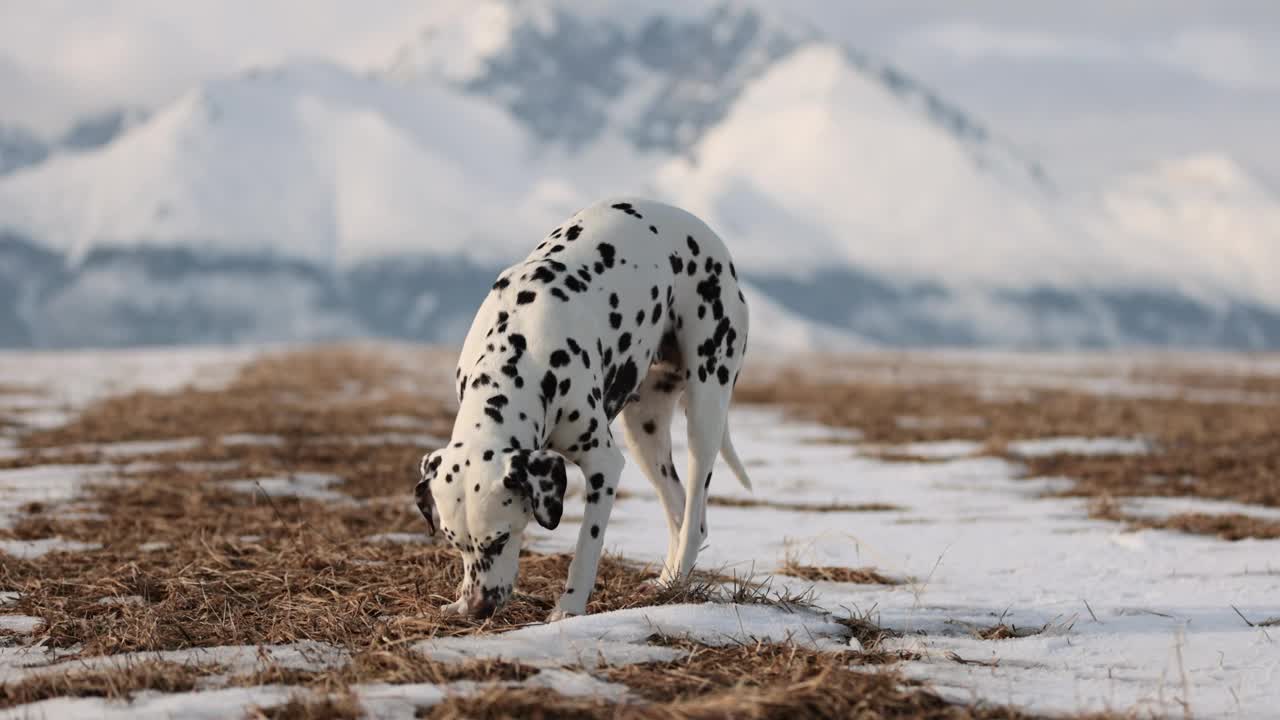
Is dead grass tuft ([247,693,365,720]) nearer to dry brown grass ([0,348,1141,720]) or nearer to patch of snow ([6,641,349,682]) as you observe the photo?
dry brown grass ([0,348,1141,720])

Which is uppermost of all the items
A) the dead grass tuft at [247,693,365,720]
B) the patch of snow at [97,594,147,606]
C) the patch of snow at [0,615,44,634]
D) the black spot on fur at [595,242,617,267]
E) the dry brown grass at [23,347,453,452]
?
the black spot on fur at [595,242,617,267]

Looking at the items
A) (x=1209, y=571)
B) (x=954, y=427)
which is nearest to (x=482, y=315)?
(x=1209, y=571)

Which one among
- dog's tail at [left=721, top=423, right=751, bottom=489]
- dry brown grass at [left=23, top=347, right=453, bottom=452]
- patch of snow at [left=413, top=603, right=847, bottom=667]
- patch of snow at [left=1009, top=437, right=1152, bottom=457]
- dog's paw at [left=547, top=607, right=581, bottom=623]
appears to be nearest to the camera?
patch of snow at [left=413, top=603, right=847, bottom=667]

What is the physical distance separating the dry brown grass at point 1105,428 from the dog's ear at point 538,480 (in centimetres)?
696

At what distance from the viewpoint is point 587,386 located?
24.0 ft

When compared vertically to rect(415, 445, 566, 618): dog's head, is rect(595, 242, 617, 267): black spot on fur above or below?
above

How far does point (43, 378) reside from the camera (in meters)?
47.2

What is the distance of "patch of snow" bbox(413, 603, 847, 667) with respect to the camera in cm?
589

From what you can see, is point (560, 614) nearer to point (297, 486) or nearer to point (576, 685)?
point (576, 685)

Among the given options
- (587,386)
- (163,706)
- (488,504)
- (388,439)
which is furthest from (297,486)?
(163,706)

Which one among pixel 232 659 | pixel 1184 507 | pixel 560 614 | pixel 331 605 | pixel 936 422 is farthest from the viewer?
pixel 936 422

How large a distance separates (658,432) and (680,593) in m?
1.76

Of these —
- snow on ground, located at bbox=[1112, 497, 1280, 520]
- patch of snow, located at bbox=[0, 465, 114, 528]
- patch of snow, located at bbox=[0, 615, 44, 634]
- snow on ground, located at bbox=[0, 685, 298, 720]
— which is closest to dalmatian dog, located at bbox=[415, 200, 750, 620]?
snow on ground, located at bbox=[0, 685, 298, 720]

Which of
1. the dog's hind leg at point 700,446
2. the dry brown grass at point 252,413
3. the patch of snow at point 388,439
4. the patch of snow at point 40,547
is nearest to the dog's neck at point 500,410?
the dog's hind leg at point 700,446
